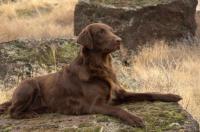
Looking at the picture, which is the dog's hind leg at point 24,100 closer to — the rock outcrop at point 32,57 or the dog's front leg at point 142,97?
the dog's front leg at point 142,97

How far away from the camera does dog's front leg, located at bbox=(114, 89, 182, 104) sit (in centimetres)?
689

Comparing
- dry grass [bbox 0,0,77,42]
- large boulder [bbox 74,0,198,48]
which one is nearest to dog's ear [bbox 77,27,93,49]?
large boulder [bbox 74,0,198,48]

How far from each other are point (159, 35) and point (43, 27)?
6.87 m

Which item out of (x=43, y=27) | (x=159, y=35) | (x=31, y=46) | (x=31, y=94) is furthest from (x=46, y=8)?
(x=31, y=94)

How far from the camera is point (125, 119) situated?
6219 mm

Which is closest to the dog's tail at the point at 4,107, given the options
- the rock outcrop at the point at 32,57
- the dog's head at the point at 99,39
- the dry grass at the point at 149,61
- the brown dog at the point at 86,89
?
the brown dog at the point at 86,89

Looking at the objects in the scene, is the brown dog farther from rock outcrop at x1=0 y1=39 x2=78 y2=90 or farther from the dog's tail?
rock outcrop at x1=0 y1=39 x2=78 y2=90

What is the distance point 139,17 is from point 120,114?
28.3 ft

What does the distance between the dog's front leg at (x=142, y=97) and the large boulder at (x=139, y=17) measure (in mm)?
7680

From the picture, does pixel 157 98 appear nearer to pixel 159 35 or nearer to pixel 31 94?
pixel 31 94

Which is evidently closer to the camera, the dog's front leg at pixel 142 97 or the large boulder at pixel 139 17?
the dog's front leg at pixel 142 97

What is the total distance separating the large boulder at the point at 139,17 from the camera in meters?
14.7

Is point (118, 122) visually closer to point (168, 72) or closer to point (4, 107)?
point (4, 107)

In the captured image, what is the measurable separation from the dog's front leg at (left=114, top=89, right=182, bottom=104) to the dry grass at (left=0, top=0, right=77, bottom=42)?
33.5 ft
